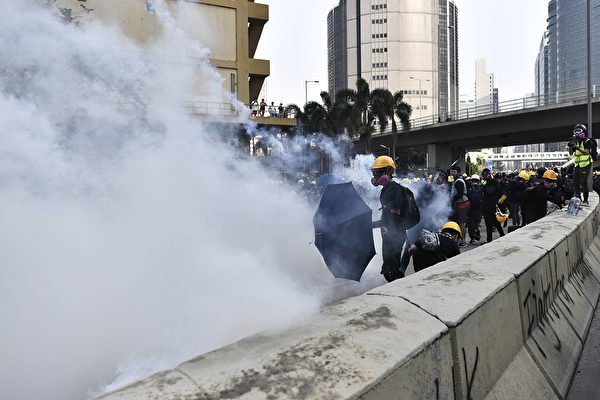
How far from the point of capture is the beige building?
562 cm

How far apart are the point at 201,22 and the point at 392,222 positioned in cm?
469

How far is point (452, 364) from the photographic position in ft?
7.29

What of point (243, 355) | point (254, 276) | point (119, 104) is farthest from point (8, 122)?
point (243, 355)

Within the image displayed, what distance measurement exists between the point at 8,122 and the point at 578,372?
4.61 meters

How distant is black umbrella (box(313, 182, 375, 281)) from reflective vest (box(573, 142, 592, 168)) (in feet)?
19.3

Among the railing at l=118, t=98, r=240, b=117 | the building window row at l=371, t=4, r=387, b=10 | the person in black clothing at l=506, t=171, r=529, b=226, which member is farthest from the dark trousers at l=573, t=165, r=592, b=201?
the building window row at l=371, t=4, r=387, b=10

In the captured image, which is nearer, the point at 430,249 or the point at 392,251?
the point at 430,249

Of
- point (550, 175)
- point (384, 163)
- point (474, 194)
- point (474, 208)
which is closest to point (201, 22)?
point (384, 163)

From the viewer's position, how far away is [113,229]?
409 cm

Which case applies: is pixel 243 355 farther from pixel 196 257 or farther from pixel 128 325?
pixel 196 257

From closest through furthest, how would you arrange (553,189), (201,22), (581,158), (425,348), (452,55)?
(425,348)
(201,22)
(581,158)
(553,189)
(452,55)

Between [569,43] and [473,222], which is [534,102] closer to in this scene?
[473,222]

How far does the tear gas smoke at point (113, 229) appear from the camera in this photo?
327 centimetres

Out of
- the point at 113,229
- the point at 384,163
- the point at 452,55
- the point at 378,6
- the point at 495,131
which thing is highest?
the point at 378,6
